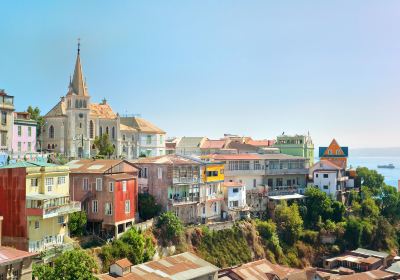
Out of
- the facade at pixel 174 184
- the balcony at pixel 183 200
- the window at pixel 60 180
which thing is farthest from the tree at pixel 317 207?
the window at pixel 60 180

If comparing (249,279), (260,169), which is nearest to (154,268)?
(249,279)

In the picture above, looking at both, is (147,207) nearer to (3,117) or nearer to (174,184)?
(174,184)

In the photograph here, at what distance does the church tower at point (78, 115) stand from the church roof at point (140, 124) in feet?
32.8

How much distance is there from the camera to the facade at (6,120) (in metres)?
50.2

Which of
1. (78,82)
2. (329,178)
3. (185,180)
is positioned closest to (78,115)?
(78,82)

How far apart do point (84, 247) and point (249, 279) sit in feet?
49.6

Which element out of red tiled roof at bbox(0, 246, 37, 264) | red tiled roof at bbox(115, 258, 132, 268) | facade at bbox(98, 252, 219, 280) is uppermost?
red tiled roof at bbox(0, 246, 37, 264)

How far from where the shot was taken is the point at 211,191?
58781 mm

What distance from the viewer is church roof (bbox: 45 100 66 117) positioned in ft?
217

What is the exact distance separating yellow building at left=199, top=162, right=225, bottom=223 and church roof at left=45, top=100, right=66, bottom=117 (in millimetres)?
20055

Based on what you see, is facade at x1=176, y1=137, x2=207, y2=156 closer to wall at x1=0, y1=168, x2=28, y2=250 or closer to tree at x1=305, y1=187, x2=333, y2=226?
tree at x1=305, y1=187, x2=333, y2=226

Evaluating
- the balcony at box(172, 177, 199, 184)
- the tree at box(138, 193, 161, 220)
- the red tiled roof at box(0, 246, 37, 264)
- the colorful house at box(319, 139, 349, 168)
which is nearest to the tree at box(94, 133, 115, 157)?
the tree at box(138, 193, 161, 220)

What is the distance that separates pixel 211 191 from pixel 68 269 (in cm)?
2633

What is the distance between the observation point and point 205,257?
5219cm
